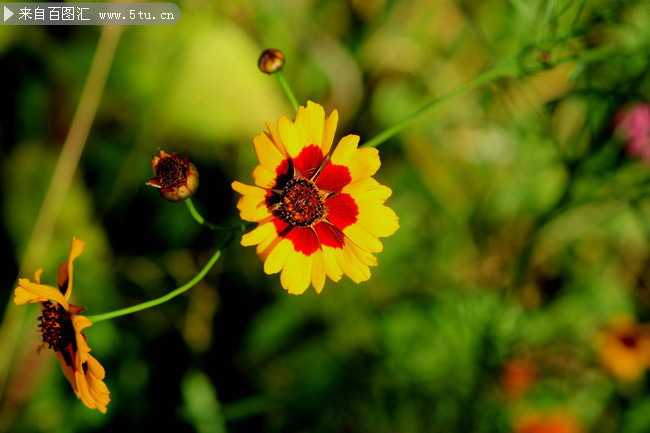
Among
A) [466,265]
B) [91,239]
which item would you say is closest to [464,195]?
[466,265]

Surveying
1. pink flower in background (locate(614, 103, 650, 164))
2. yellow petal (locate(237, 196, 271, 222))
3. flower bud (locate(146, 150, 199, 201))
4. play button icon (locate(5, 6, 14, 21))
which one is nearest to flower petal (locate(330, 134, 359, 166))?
yellow petal (locate(237, 196, 271, 222))

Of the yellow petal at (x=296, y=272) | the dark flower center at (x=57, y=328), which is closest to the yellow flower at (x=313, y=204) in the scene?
the yellow petal at (x=296, y=272)

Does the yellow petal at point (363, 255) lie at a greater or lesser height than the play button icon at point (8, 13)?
lesser

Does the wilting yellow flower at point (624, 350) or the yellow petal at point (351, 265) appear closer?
the yellow petal at point (351, 265)

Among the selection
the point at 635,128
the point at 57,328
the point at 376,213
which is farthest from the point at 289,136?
the point at 635,128

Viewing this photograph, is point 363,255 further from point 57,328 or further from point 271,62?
point 57,328

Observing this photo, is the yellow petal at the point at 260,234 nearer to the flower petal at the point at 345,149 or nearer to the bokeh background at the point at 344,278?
the flower petal at the point at 345,149

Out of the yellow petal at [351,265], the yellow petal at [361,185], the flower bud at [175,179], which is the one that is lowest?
the yellow petal at [351,265]

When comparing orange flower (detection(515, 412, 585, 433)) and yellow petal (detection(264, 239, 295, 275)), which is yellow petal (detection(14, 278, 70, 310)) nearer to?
yellow petal (detection(264, 239, 295, 275))
